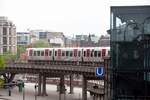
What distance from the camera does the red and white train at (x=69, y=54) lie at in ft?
351

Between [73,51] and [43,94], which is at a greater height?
[73,51]

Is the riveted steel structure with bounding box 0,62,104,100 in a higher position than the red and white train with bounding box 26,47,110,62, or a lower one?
lower

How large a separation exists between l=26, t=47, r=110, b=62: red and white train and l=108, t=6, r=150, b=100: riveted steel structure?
157 feet

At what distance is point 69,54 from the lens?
4609 inches

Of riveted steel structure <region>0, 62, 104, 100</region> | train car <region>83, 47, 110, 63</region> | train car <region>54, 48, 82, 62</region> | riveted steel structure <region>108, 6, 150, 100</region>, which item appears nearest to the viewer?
riveted steel structure <region>108, 6, 150, 100</region>

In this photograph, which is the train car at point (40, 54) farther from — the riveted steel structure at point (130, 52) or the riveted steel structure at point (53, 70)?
the riveted steel structure at point (130, 52)

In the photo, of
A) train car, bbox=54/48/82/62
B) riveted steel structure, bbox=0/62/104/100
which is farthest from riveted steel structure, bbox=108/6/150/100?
train car, bbox=54/48/82/62

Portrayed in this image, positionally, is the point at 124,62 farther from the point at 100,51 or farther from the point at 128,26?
the point at 100,51

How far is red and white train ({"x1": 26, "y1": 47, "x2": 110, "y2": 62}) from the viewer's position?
10694 cm

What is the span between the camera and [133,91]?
173ft

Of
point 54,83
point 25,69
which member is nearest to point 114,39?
point 25,69

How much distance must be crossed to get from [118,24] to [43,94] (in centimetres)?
6894

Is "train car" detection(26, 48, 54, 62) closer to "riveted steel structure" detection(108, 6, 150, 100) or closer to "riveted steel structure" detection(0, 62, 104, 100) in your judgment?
"riveted steel structure" detection(0, 62, 104, 100)

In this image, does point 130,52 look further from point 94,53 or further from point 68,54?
point 68,54
